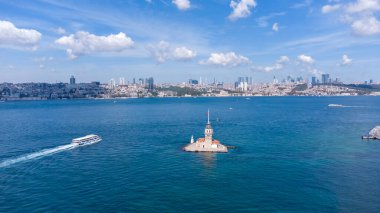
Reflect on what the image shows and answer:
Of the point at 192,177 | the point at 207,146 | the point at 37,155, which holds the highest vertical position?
the point at 207,146

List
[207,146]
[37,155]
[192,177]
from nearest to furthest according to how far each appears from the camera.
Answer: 1. [192,177]
2. [37,155]
3. [207,146]

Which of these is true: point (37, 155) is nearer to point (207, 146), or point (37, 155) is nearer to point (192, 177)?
point (192, 177)

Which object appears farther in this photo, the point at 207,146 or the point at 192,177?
the point at 207,146

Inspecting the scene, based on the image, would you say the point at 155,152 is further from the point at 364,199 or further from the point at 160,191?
the point at 364,199

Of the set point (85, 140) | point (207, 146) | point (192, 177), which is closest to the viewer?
point (192, 177)

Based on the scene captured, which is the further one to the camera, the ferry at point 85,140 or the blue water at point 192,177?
the ferry at point 85,140

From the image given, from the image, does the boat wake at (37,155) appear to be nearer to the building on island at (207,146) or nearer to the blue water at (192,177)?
the blue water at (192,177)

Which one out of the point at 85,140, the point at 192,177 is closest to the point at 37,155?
the point at 85,140

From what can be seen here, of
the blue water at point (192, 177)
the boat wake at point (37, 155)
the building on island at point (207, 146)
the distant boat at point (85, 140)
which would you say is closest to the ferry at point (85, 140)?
the distant boat at point (85, 140)

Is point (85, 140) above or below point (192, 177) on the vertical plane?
above

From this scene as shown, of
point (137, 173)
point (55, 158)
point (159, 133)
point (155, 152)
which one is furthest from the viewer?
point (159, 133)

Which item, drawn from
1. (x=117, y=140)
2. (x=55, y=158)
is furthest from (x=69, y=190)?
(x=117, y=140)
